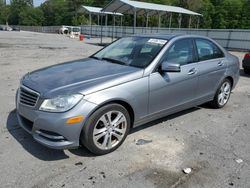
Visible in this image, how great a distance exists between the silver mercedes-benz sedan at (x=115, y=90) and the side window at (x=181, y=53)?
0.02 meters

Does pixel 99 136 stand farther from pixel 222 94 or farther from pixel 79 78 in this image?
pixel 222 94

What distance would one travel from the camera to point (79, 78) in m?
3.38

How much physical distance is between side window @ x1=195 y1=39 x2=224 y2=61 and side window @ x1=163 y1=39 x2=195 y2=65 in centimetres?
24

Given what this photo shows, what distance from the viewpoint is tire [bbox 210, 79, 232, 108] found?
207 inches

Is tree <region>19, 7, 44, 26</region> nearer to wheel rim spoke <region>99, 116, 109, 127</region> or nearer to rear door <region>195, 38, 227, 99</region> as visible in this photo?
rear door <region>195, 38, 227, 99</region>

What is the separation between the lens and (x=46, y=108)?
299cm

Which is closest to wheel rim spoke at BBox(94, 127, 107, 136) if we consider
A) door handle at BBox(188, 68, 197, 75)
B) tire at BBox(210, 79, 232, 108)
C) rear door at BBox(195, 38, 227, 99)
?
door handle at BBox(188, 68, 197, 75)

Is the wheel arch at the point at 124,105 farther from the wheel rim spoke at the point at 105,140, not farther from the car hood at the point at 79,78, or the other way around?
the wheel rim spoke at the point at 105,140

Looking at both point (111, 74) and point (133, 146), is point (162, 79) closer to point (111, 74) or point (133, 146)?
point (111, 74)

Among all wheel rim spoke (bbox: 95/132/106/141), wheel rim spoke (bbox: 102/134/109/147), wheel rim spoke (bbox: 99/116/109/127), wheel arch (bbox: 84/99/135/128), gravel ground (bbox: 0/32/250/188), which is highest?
wheel arch (bbox: 84/99/135/128)

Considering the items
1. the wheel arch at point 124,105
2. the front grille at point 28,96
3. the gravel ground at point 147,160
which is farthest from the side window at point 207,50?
the front grille at point 28,96

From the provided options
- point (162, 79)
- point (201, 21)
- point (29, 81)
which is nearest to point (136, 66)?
point (162, 79)

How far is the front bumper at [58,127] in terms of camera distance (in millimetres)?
2945

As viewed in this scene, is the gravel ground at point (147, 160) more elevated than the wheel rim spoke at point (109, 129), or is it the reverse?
the wheel rim spoke at point (109, 129)
